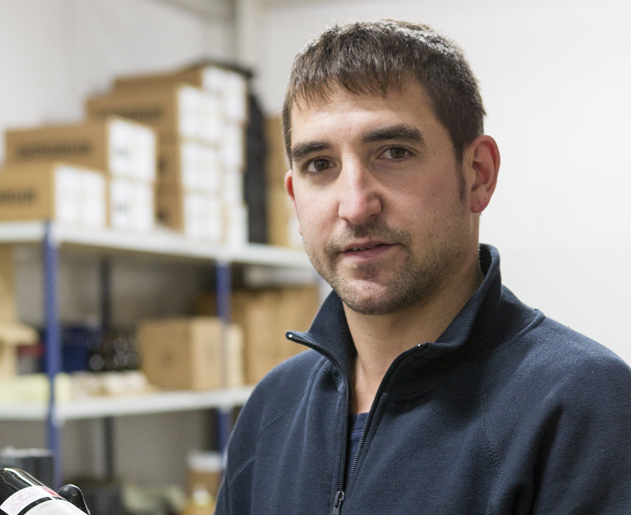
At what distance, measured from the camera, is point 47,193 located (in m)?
2.77

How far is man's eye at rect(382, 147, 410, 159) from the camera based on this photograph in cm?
104

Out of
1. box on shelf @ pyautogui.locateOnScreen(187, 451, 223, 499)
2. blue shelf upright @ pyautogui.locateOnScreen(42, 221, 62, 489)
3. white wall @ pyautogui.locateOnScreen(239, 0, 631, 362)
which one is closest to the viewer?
blue shelf upright @ pyautogui.locateOnScreen(42, 221, 62, 489)

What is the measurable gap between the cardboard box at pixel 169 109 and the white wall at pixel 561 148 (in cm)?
127

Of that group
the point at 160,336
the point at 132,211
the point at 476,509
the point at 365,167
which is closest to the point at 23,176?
the point at 132,211

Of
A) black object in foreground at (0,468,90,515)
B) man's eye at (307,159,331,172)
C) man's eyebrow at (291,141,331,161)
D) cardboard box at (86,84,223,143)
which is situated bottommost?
black object in foreground at (0,468,90,515)

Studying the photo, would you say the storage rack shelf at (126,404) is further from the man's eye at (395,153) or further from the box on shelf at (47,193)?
the man's eye at (395,153)

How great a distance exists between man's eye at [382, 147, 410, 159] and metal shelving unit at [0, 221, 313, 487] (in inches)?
76.4

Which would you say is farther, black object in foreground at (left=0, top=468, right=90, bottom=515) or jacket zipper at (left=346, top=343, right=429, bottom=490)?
jacket zipper at (left=346, top=343, right=429, bottom=490)

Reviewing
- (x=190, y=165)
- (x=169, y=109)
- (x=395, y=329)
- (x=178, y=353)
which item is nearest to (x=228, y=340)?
(x=178, y=353)

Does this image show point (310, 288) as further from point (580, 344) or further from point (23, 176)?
point (580, 344)

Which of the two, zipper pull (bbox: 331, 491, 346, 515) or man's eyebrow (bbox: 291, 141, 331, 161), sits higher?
man's eyebrow (bbox: 291, 141, 331, 161)

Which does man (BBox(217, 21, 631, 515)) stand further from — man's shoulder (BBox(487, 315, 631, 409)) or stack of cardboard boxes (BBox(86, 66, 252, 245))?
stack of cardboard boxes (BBox(86, 66, 252, 245))

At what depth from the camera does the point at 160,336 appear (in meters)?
3.48

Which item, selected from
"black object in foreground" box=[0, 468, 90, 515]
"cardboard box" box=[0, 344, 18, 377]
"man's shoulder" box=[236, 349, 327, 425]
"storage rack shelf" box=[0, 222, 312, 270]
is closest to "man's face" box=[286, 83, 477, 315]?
"man's shoulder" box=[236, 349, 327, 425]
